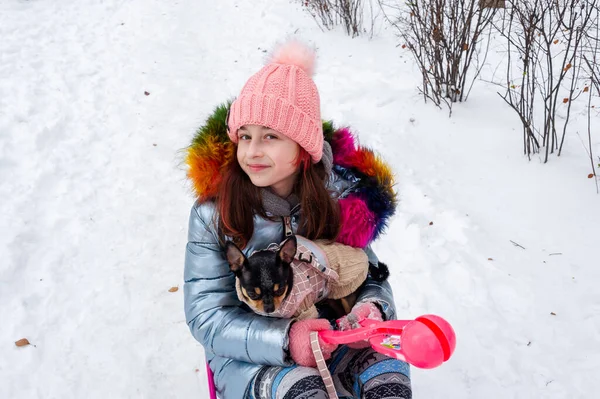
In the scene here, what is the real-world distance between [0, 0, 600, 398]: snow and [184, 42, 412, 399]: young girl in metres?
A: 0.80

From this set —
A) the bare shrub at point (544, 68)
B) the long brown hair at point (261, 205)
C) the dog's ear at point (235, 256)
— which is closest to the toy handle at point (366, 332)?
the dog's ear at point (235, 256)

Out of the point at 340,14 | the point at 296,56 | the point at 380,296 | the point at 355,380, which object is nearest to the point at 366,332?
the point at 355,380

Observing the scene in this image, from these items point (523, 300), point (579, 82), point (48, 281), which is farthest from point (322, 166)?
point (579, 82)

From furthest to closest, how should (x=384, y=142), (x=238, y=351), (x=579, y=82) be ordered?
1. (x=579, y=82)
2. (x=384, y=142)
3. (x=238, y=351)

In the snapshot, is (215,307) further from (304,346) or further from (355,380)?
(355,380)

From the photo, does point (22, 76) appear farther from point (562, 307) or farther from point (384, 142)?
point (562, 307)

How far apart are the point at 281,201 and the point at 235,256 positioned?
36cm

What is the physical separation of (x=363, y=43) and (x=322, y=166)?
15.9ft

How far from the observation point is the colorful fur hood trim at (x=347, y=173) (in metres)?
1.84

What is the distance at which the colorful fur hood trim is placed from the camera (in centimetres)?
184

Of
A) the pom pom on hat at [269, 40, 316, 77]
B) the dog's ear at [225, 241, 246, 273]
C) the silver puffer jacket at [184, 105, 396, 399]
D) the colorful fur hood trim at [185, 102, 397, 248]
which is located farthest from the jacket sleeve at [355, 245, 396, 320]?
the pom pom on hat at [269, 40, 316, 77]

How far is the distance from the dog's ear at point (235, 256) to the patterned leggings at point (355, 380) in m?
0.39

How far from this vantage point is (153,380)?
91.7 inches

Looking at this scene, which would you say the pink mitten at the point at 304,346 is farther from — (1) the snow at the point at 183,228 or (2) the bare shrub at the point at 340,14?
(2) the bare shrub at the point at 340,14
